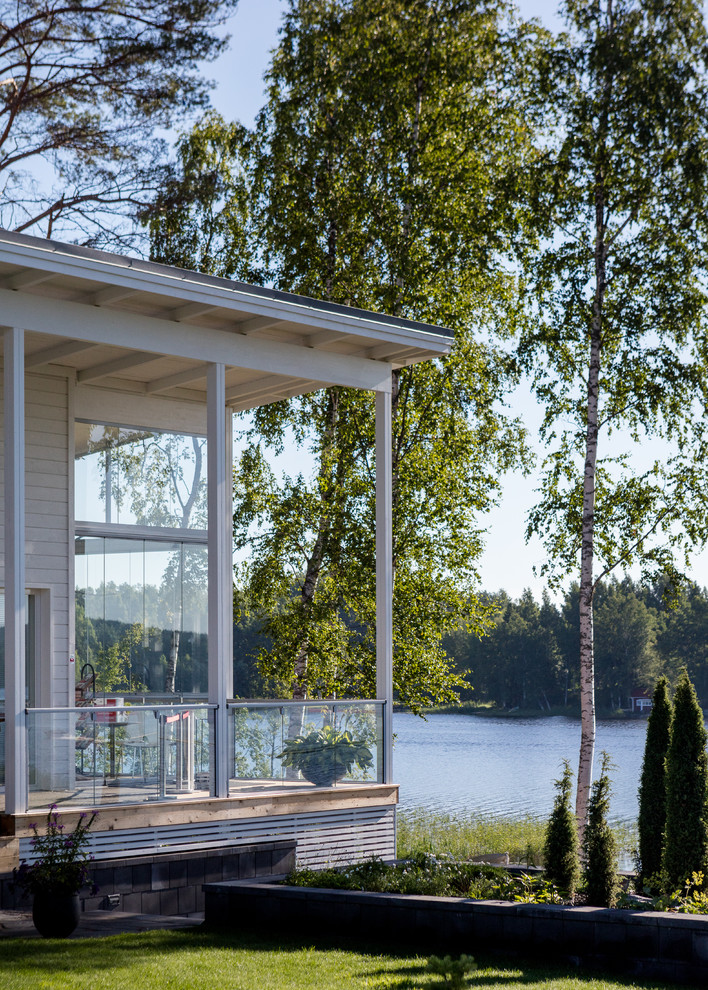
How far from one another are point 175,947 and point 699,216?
1120 cm

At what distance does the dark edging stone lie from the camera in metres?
6.60

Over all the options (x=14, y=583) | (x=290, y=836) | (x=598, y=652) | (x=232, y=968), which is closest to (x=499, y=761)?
(x=598, y=652)

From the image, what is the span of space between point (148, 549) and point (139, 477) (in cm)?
75

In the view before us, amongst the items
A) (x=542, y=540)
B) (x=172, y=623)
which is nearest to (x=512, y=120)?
(x=542, y=540)

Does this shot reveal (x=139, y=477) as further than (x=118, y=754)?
Yes

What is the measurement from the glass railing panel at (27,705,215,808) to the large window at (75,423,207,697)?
7.13 feet

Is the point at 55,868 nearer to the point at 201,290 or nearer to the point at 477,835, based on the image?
the point at 201,290

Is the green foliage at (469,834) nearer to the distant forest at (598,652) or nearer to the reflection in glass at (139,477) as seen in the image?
the reflection in glass at (139,477)

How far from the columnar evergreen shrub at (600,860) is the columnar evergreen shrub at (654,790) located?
4788 millimetres

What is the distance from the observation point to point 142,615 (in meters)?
11.5

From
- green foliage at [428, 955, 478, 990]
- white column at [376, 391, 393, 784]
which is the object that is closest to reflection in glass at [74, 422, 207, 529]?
white column at [376, 391, 393, 784]

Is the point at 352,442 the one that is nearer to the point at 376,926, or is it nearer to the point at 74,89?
the point at 74,89

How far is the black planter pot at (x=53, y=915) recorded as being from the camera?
7.16 m

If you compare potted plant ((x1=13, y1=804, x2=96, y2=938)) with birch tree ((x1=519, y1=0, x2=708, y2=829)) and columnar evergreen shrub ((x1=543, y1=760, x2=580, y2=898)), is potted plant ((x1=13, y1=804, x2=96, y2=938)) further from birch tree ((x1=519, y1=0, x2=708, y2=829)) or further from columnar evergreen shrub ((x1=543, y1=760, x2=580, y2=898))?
birch tree ((x1=519, y1=0, x2=708, y2=829))
